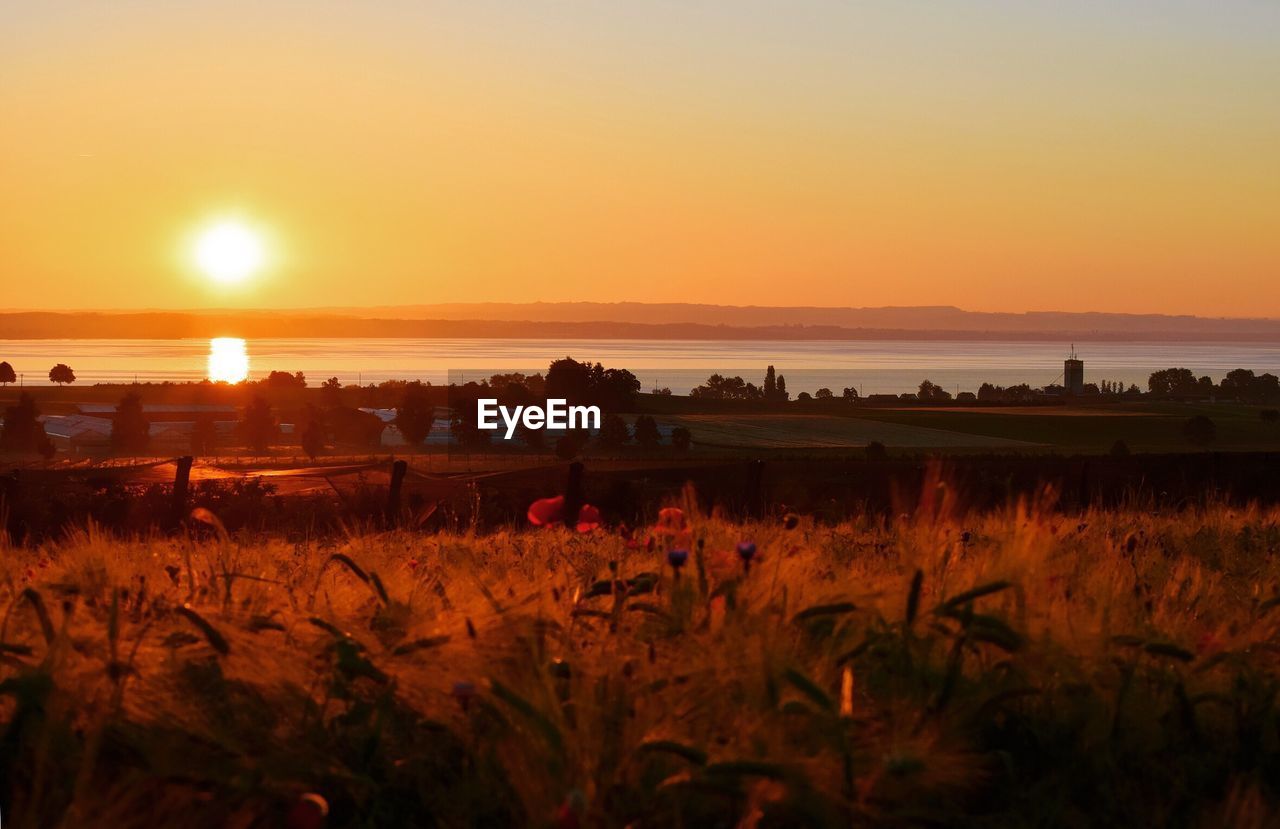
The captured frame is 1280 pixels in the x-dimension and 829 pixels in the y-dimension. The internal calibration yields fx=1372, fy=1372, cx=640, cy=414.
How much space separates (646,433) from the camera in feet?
344

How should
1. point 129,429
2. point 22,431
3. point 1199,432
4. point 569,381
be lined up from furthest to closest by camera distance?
point 22,431
point 129,429
point 1199,432
point 569,381

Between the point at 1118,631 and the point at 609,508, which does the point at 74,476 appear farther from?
the point at 1118,631

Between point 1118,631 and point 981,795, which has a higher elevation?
point 1118,631

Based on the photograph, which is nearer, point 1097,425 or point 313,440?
point 313,440

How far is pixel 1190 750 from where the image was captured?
4.58 metres

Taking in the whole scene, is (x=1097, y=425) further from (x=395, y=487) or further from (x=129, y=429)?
(x=395, y=487)

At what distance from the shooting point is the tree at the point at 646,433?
103688mm

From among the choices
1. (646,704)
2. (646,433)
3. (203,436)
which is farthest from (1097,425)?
(646,704)

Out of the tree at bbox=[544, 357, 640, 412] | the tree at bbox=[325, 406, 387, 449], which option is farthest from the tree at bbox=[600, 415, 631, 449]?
the tree at bbox=[325, 406, 387, 449]

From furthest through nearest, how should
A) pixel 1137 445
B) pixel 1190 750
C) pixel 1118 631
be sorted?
pixel 1137 445 → pixel 1118 631 → pixel 1190 750

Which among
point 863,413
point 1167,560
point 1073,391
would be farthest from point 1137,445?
point 1167,560

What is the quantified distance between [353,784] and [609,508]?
77.3 feet

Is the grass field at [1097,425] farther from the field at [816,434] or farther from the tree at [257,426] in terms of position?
the tree at [257,426]

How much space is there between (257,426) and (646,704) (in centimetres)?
14385
